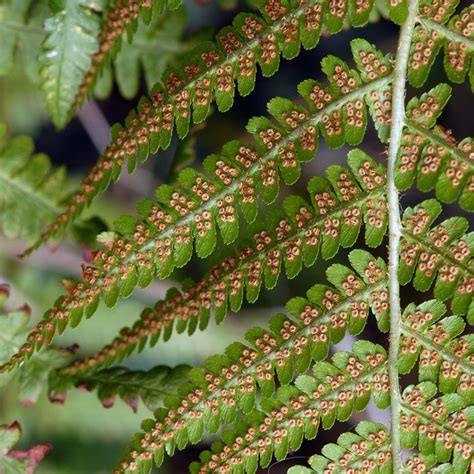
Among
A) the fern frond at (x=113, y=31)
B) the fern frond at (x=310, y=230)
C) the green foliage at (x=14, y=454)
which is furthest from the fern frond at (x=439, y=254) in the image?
the green foliage at (x=14, y=454)

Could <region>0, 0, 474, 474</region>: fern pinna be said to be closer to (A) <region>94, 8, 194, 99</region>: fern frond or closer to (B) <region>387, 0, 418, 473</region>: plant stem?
(B) <region>387, 0, 418, 473</region>: plant stem

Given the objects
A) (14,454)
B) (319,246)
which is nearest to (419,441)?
(319,246)

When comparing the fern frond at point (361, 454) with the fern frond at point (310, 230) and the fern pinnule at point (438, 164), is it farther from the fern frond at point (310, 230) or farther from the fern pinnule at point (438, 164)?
the fern pinnule at point (438, 164)

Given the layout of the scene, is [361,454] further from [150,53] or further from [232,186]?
[150,53]

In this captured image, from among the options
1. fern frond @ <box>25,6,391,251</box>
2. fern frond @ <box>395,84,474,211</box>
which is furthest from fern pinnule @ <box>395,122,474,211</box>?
fern frond @ <box>25,6,391,251</box>

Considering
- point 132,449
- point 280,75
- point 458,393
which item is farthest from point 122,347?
point 280,75
